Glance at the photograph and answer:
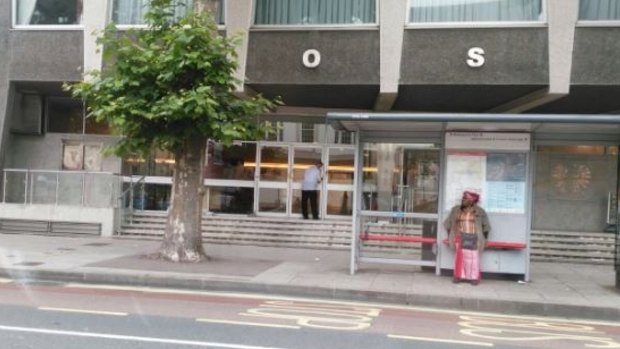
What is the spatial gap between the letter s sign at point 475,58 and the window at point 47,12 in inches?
372

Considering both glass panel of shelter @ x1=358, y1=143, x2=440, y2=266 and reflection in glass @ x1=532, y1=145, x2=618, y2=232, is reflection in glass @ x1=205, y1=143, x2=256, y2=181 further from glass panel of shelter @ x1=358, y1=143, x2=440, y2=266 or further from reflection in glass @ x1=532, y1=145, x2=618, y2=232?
reflection in glass @ x1=532, y1=145, x2=618, y2=232

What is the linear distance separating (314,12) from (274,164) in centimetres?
453

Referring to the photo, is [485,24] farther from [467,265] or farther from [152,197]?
[152,197]

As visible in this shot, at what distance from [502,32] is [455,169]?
457 centimetres

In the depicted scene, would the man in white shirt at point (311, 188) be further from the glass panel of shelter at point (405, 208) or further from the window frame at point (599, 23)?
the window frame at point (599, 23)

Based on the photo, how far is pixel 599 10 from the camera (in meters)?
13.8

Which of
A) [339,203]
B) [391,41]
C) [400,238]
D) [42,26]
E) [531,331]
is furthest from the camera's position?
[339,203]

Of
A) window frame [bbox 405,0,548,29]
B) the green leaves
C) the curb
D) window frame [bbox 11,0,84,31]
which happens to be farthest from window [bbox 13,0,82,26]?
window frame [bbox 405,0,548,29]

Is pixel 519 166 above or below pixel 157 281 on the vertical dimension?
above

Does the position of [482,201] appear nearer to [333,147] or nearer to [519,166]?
[519,166]

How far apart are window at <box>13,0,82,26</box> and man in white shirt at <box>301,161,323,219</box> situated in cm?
682

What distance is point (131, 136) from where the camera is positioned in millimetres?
11625

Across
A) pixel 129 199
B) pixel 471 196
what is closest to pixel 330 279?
pixel 471 196

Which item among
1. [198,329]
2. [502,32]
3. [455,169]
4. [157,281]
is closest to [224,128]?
[157,281]
